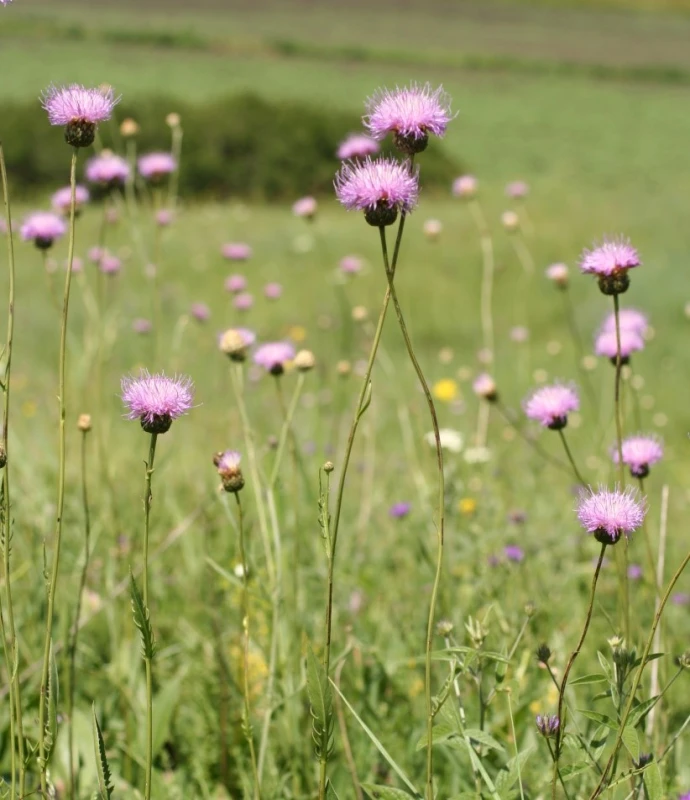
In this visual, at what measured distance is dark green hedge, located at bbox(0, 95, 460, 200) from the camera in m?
8.57

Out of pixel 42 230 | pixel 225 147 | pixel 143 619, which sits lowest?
pixel 143 619

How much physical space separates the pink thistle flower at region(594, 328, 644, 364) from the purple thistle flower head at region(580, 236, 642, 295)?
0.70 feet

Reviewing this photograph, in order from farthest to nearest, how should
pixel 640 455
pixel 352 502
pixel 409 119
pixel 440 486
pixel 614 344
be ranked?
1. pixel 352 502
2. pixel 614 344
3. pixel 640 455
4. pixel 409 119
5. pixel 440 486

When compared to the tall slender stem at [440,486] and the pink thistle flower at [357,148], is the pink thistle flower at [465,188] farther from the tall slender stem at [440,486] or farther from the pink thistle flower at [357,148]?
the tall slender stem at [440,486]

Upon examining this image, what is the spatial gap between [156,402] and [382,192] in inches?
8.7

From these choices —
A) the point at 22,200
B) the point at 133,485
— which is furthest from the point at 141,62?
the point at 133,485

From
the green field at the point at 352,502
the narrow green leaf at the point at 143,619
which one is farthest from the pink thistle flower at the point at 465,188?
the narrow green leaf at the point at 143,619

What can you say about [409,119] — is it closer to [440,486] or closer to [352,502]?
[440,486]

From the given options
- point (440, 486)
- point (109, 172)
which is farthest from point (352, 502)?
point (440, 486)

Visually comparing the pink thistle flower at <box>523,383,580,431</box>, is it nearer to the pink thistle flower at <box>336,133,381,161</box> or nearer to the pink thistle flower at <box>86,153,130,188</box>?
the pink thistle flower at <box>336,133,381,161</box>

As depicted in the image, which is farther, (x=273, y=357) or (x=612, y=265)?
(x=273, y=357)

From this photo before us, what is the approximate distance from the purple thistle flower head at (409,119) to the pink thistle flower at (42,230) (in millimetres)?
624

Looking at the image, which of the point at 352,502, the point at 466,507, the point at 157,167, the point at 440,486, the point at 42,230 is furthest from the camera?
the point at 352,502

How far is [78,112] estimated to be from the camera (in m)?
0.72
